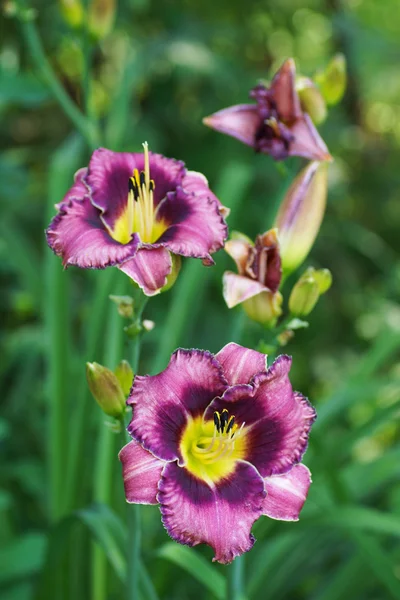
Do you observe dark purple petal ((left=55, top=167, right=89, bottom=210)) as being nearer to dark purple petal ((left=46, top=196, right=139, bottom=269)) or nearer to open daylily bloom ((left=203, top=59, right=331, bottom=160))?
dark purple petal ((left=46, top=196, right=139, bottom=269))

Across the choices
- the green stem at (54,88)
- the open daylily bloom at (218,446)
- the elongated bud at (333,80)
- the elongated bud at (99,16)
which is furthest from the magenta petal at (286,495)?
the elongated bud at (99,16)

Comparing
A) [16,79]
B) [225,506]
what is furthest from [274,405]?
[16,79]

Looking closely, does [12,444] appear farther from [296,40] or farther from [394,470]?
[296,40]

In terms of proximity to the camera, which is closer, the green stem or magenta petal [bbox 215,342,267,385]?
magenta petal [bbox 215,342,267,385]

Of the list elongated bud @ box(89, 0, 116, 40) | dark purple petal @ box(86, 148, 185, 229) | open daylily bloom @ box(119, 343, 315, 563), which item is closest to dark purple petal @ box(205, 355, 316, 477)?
open daylily bloom @ box(119, 343, 315, 563)

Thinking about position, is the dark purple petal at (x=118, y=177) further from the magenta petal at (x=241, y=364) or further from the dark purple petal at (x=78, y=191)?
the magenta petal at (x=241, y=364)

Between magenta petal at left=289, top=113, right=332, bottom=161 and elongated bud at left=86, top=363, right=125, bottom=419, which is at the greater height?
magenta petal at left=289, top=113, right=332, bottom=161
